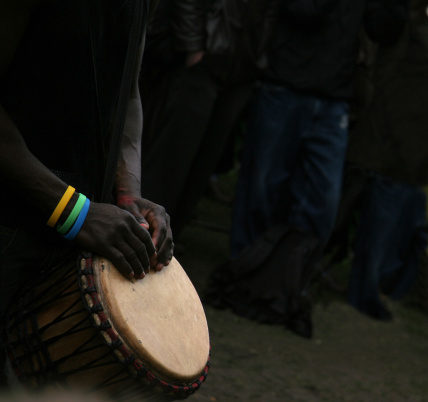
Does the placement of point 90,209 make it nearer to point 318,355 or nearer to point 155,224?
point 155,224

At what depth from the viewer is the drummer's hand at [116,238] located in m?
1.30

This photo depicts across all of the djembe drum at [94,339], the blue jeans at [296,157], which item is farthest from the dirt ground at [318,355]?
the djembe drum at [94,339]

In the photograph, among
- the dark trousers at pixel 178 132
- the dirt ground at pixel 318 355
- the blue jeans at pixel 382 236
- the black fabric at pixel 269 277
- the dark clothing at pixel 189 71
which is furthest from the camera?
the blue jeans at pixel 382 236

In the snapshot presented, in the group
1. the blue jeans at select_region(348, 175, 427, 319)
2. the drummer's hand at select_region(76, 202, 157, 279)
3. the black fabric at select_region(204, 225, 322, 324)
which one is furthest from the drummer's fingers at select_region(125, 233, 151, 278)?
the blue jeans at select_region(348, 175, 427, 319)

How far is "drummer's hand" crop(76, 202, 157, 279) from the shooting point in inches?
51.1

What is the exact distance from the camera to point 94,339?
4.20ft

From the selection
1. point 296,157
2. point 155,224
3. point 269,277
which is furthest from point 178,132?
point 155,224

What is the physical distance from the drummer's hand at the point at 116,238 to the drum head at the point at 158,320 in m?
0.02

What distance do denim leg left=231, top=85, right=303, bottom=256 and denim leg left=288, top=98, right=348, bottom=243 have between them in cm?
9

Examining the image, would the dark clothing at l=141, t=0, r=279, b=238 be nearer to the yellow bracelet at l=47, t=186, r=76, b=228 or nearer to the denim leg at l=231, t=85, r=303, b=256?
the denim leg at l=231, t=85, r=303, b=256

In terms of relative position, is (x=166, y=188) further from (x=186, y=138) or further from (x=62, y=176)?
(x=62, y=176)

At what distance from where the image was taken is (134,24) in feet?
4.46

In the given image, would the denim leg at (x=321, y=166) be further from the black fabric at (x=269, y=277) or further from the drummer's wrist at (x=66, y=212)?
the drummer's wrist at (x=66, y=212)

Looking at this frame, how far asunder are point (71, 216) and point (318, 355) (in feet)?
8.17
